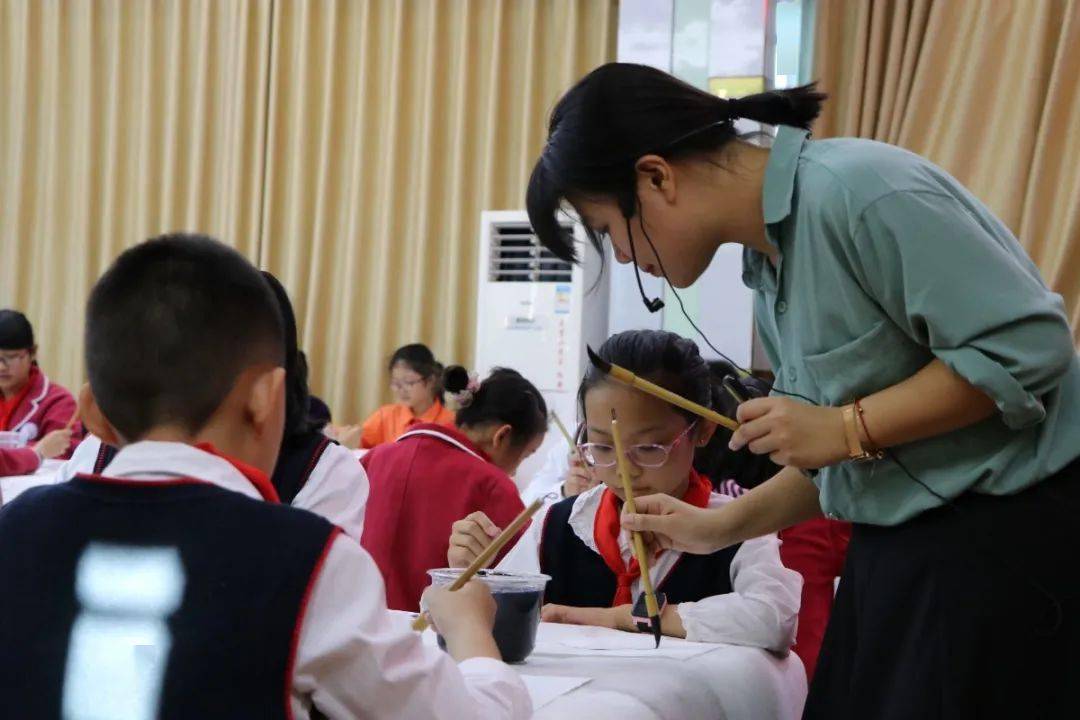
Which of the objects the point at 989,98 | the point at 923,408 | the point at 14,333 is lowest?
the point at 14,333

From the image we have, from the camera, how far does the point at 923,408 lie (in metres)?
1.12

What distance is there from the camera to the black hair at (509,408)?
9.41 feet

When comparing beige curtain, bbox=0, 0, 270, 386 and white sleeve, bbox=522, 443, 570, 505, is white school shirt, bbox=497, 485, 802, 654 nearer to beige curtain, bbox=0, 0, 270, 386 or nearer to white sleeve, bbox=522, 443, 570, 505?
white sleeve, bbox=522, 443, 570, 505

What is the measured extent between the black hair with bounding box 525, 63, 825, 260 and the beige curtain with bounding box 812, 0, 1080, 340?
9.57 ft

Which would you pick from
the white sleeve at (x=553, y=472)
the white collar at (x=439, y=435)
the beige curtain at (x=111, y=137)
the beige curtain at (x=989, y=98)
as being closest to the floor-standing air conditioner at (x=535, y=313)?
the white sleeve at (x=553, y=472)

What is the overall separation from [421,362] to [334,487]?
11.5 feet

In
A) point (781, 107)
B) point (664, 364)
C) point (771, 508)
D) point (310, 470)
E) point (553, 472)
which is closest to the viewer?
point (781, 107)

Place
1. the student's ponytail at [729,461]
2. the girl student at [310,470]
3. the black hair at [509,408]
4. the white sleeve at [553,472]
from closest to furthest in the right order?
the girl student at [310,470] → the student's ponytail at [729,461] → the black hair at [509,408] → the white sleeve at [553,472]

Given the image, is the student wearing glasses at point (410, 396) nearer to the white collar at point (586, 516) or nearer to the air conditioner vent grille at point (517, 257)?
the air conditioner vent grille at point (517, 257)

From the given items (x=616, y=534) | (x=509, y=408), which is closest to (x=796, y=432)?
(x=616, y=534)

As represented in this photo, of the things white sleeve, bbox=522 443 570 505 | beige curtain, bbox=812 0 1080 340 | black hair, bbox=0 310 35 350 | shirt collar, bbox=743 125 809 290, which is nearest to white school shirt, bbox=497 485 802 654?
shirt collar, bbox=743 125 809 290

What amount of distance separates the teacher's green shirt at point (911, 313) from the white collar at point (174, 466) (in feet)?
2.08

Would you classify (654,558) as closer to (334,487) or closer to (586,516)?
(586,516)

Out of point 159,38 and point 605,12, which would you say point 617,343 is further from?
point 159,38
